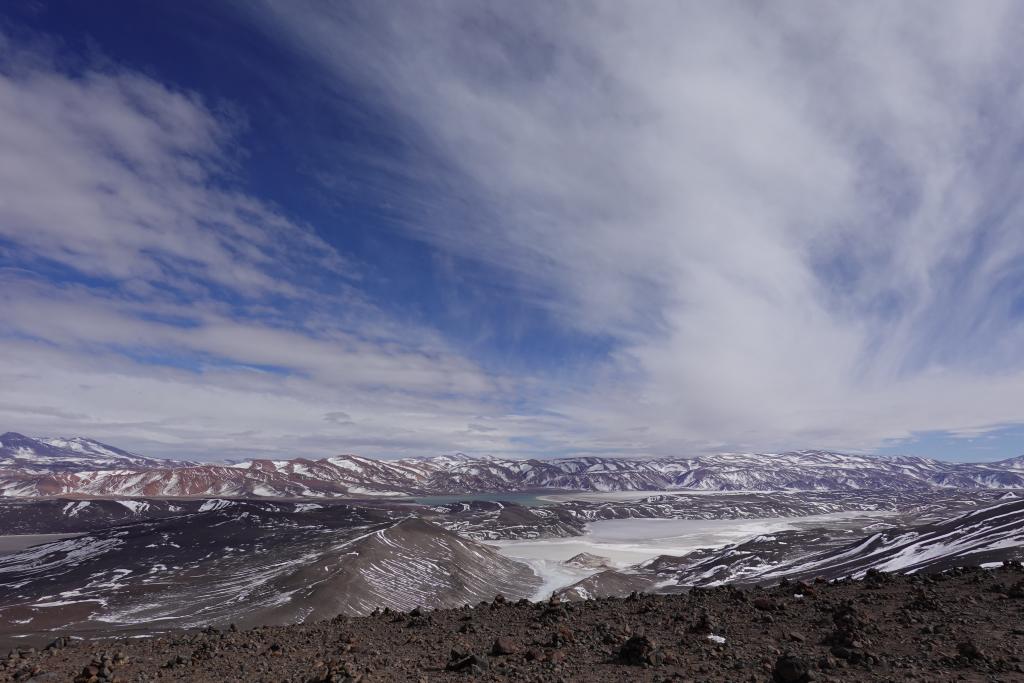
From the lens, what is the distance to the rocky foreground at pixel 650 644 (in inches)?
406

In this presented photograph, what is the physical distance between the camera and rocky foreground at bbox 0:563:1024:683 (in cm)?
1032

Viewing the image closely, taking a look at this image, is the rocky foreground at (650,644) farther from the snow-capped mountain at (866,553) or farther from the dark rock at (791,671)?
the snow-capped mountain at (866,553)

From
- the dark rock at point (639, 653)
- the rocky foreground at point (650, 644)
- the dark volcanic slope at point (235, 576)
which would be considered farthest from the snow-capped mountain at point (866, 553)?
the dark rock at point (639, 653)

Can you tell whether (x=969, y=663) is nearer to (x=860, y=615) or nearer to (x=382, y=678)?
(x=860, y=615)

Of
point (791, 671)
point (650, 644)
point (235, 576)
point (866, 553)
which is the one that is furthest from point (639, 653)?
point (866, 553)

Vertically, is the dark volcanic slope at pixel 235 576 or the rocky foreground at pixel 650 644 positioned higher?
the rocky foreground at pixel 650 644

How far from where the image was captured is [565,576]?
136 meters

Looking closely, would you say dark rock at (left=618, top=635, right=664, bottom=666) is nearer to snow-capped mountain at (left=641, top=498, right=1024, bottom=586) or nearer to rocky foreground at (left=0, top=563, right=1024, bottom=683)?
rocky foreground at (left=0, top=563, right=1024, bottom=683)

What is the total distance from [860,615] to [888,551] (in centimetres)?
10097

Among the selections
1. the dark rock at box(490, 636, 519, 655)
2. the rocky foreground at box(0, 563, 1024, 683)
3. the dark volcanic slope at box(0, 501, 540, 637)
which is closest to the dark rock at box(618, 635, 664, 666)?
the rocky foreground at box(0, 563, 1024, 683)

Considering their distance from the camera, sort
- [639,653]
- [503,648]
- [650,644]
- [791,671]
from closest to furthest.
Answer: [791,671], [639,653], [650,644], [503,648]

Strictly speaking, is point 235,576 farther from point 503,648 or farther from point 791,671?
point 791,671

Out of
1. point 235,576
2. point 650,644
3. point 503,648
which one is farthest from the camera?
point 235,576

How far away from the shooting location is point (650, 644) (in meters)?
11.6
